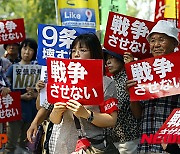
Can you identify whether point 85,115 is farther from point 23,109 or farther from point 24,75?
point 23,109

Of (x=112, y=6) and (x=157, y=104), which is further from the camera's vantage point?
(x=112, y=6)

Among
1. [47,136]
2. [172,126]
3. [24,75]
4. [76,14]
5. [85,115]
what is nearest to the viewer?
[172,126]

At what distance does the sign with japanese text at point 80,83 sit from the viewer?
3.79 m

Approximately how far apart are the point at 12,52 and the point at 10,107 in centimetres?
133

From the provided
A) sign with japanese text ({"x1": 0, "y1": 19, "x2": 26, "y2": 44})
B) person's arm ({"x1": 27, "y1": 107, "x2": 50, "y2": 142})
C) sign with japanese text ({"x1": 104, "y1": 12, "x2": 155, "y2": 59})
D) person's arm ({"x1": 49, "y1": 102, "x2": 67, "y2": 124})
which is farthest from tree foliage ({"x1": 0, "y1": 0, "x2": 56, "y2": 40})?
person's arm ({"x1": 49, "y1": 102, "x2": 67, "y2": 124})

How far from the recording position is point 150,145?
4176 millimetres

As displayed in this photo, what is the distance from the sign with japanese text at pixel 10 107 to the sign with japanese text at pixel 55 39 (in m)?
1.99

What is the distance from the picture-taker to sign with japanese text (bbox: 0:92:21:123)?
6.84 m

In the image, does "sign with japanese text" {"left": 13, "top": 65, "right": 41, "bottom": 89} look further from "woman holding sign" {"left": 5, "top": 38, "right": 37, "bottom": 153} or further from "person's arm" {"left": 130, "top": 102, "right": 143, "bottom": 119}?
"person's arm" {"left": 130, "top": 102, "right": 143, "bottom": 119}

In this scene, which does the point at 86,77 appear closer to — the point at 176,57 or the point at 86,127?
the point at 86,127

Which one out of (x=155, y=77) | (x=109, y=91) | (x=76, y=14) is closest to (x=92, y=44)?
(x=109, y=91)

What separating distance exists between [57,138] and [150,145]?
30.4 inches

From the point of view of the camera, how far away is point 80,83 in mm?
3807

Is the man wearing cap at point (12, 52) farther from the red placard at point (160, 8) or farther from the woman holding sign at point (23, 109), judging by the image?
the red placard at point (160, 8)
